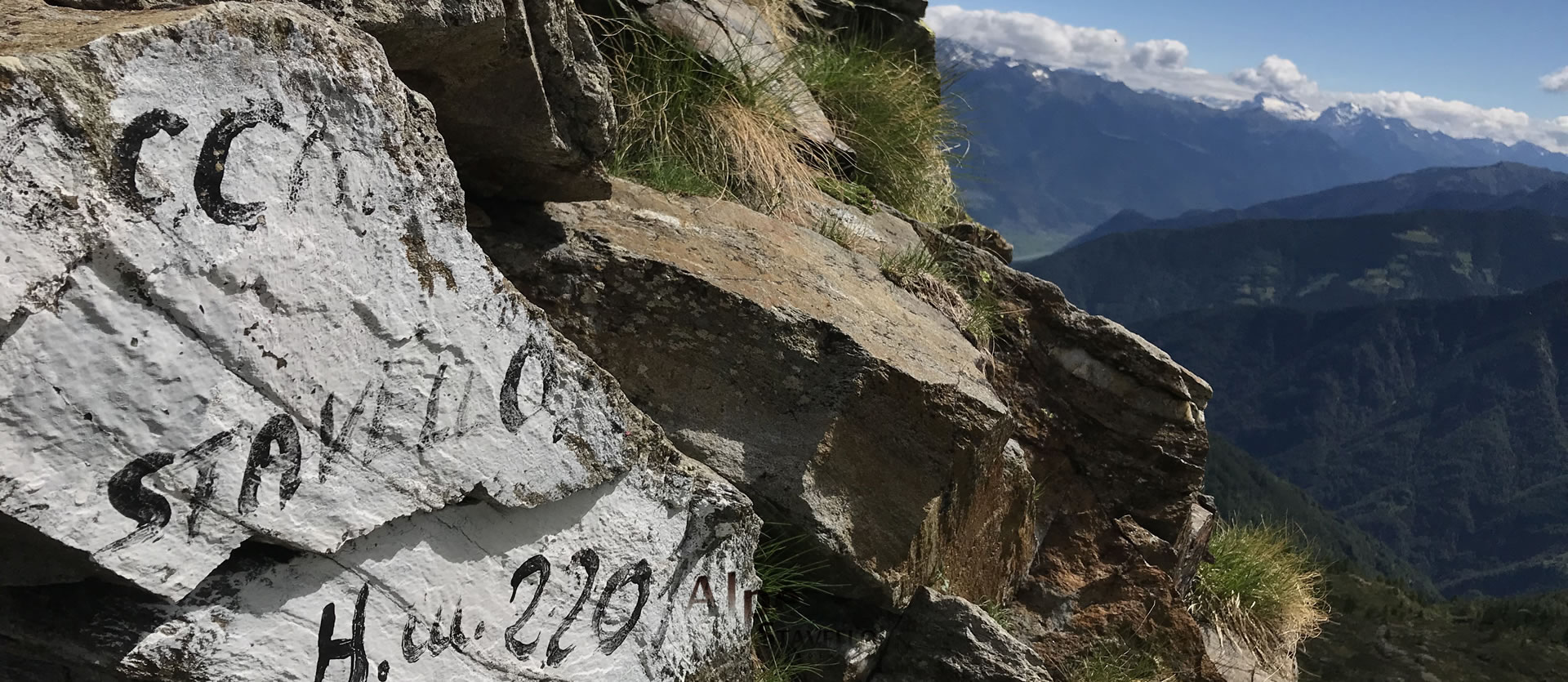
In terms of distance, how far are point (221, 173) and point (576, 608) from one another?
67.4 inches

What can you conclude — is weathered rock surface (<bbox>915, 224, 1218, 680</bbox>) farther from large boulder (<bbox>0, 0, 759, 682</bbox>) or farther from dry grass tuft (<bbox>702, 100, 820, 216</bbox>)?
large boulder (<bbox>0, 0, 759, 682</bbox>)

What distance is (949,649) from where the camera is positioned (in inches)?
167

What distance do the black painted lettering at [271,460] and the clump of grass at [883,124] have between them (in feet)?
18.3

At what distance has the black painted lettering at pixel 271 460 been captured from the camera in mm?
2189

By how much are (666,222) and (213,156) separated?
2463 mm

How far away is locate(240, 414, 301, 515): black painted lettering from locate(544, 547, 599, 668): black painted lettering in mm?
1056

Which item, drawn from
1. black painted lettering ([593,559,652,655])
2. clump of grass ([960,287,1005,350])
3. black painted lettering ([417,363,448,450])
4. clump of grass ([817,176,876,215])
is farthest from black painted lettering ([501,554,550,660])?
clump of grass ([817,176,876,215])

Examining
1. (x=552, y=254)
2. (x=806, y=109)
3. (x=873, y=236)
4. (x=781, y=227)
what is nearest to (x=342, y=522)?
(x=552, y=254)

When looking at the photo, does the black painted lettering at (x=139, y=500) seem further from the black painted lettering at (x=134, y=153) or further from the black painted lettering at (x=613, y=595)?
the black painted lettering at (x=613, y=595)

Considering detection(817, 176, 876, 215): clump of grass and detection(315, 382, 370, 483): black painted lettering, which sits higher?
detection(817, 176, 876, 215): clump of grass

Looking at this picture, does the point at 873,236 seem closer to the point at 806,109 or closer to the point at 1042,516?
the point at 806,109

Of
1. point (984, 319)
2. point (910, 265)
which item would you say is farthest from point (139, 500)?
point (984, 319)

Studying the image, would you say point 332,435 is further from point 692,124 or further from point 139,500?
point 692,124

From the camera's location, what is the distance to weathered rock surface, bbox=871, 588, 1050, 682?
166 inches
